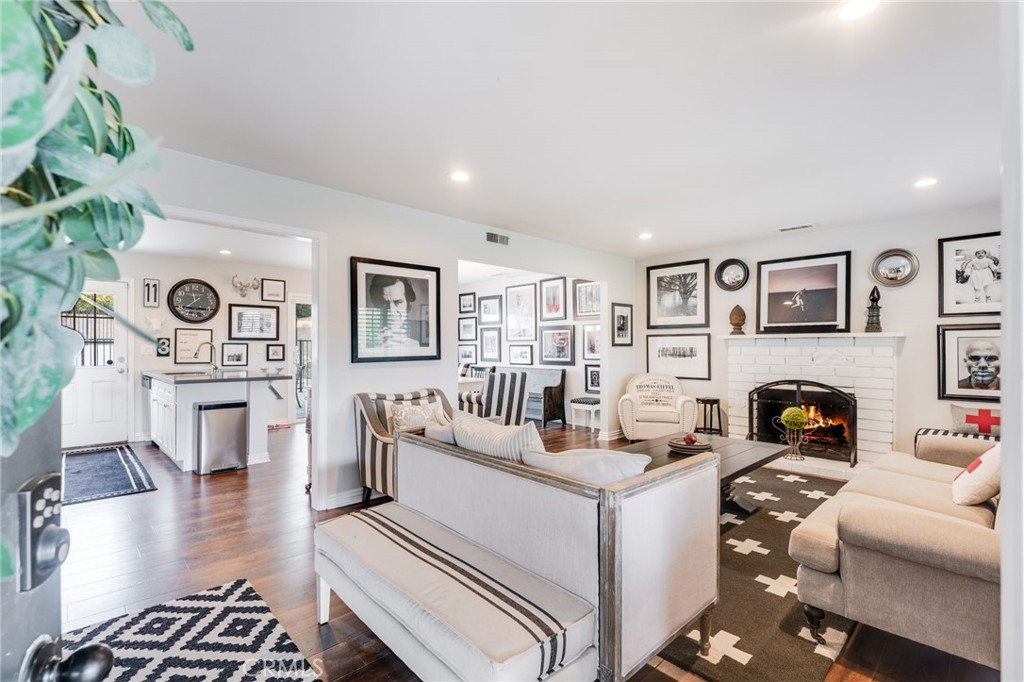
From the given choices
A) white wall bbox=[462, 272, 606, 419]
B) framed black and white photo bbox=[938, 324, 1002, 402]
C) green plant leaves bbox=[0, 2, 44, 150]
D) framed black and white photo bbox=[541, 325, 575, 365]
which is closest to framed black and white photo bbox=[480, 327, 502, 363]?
white wall bbox=[462, 272, 606, 419]

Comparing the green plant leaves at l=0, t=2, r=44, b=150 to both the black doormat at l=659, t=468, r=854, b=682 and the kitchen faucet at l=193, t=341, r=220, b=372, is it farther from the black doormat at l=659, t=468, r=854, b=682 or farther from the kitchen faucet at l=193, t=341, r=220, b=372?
the kitchen faucet at l=193, t=341, r=220, b=372

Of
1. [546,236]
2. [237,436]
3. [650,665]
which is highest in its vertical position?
[546,236]

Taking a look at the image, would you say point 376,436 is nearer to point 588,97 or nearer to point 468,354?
point 588,97

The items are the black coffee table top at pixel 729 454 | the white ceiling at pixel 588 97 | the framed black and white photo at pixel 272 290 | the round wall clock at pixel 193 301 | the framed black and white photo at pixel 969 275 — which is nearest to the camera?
the white ceiling at pixel 588 97

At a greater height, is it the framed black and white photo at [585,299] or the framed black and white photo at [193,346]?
the framed black and white photo at [585,299]

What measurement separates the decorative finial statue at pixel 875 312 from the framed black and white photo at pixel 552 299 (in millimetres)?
3822

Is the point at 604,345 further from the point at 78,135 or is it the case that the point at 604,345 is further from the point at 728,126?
the point at 78,135

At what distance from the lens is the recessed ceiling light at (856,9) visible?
5.69 feet

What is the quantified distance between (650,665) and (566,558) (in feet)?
2.38

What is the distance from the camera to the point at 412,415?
382cm

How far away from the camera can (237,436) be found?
484cm

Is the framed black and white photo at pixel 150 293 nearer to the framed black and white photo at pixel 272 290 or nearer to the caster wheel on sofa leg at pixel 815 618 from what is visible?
the framed black and white photo at pixel 272 290

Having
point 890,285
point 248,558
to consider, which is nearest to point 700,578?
point 248,558

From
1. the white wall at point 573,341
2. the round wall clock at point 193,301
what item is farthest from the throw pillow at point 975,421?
the round wall clock at point 193,301
